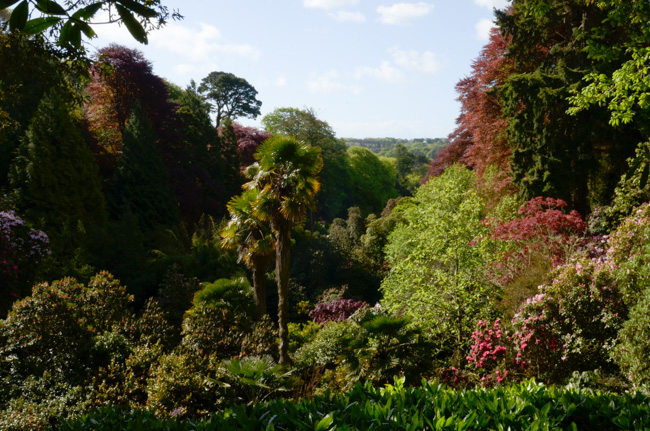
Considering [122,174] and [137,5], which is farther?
[122,174]

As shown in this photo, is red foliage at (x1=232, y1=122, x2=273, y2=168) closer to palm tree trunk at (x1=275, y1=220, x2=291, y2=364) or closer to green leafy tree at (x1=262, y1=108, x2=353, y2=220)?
green leafy tree at (x1=262, y1=108, x2=353, y2=220)

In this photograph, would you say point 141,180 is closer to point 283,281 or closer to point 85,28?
point 283,281

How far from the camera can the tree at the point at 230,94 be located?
3897cm

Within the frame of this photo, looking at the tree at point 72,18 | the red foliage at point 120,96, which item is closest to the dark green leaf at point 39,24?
the tree at point 72,18

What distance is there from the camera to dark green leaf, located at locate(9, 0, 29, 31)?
1428 millimetres

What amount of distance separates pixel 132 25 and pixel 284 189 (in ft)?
28.8

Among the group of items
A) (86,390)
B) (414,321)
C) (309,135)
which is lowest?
(86,390)

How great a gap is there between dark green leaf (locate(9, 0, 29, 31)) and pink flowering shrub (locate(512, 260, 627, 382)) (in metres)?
7.37

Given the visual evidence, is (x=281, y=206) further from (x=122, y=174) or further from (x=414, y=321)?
(x=122, y=174)

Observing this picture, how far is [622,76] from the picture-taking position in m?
7.09

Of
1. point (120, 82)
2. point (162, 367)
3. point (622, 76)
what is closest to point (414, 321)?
point (162, 367)

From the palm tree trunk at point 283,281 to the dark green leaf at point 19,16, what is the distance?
8625 mm

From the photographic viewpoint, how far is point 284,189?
10.4 m

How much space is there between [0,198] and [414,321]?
10.2m
